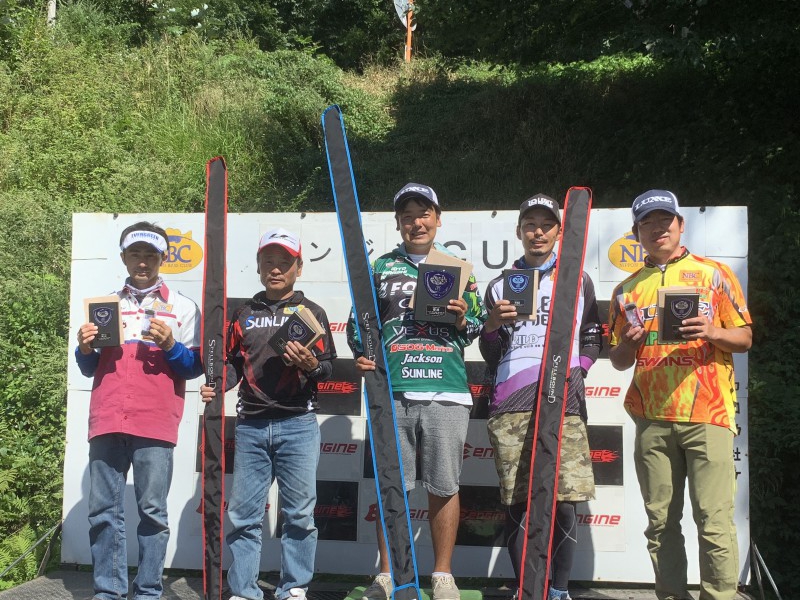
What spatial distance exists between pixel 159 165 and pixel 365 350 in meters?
5.93

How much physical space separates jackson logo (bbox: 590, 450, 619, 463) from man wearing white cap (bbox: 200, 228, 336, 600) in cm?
149

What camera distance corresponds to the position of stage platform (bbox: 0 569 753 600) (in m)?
4.16

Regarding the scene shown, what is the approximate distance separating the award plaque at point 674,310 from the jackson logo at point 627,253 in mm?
1109

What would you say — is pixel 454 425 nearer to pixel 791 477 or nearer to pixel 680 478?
pixel 680 478

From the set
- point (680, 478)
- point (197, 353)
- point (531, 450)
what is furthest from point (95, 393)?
point (680, 478)

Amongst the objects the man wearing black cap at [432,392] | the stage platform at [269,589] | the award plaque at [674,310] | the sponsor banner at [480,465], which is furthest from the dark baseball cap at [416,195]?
the stage platform at [269,589]

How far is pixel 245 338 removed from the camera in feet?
12.8

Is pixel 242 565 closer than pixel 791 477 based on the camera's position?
Yes

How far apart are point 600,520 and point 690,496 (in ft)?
3.12

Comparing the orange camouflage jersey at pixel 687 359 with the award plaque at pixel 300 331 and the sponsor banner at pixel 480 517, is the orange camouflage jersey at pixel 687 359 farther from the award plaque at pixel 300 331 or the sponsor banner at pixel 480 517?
the award plaque at pixel 300 331

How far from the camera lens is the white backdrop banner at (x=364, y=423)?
4.31 metres

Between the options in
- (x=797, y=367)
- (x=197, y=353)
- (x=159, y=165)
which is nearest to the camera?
(x=197, y=353)

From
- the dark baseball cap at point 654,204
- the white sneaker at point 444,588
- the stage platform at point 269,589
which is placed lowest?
the stage platform at point 269,589

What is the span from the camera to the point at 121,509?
3.81m
